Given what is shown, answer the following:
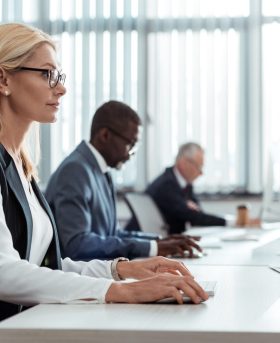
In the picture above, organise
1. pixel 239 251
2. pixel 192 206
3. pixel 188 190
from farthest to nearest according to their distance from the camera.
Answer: pixel 188 190 < pixel 192 206 < pixel 239 251

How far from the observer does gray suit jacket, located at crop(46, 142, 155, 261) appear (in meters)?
3.14

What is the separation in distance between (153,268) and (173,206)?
155 inches

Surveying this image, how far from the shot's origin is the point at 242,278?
2287 mm

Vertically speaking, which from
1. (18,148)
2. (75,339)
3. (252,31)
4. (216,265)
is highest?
(252,31)

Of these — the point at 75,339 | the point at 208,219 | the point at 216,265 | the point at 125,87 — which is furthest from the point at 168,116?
the point at 75,339

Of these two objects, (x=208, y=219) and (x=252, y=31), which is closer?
(x=208, y=219)

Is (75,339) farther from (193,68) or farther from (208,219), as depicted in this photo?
(193,68)

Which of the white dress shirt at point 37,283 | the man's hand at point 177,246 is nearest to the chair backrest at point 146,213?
the man's hand at point 177,246

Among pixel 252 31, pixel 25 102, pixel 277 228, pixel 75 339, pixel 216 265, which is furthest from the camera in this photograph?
pixel 252 31

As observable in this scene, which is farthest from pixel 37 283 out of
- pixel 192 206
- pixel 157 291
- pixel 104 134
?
pixel 192 206

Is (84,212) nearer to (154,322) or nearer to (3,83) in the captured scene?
(3,83)

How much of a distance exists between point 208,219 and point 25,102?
3885 millimetres

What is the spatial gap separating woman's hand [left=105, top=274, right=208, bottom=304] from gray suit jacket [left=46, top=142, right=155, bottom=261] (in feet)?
4.64

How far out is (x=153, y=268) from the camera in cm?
206
